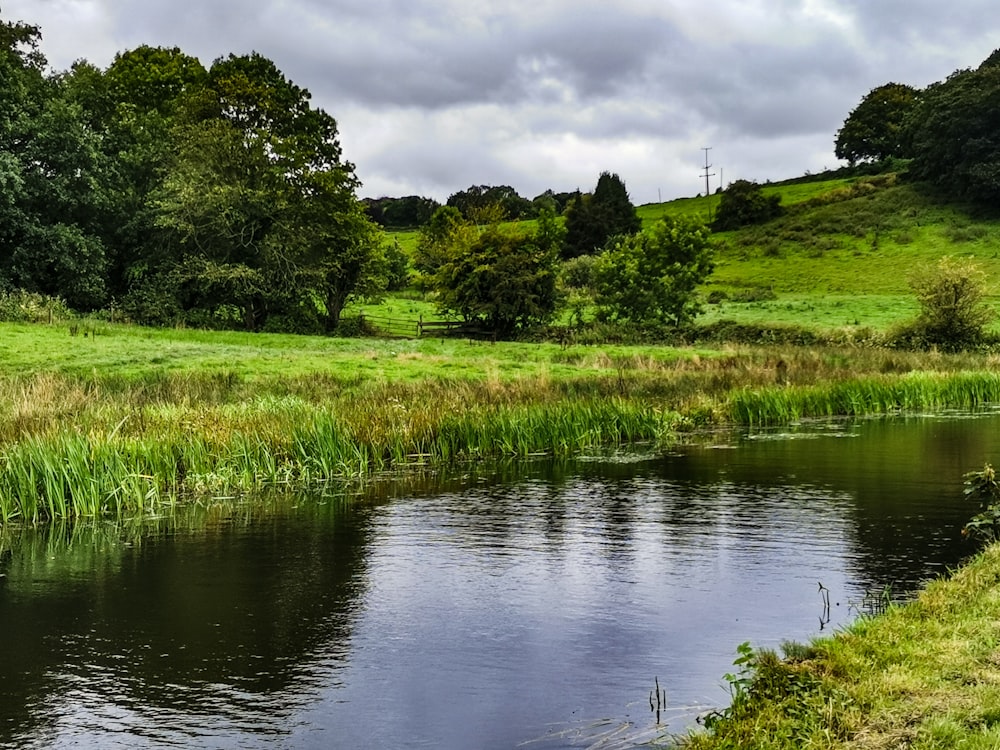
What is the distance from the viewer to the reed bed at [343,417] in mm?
17000

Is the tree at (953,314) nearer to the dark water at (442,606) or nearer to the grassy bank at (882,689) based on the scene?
the dark water at (442,606)

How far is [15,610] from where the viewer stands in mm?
11219

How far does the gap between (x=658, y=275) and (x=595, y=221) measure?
4369 cm

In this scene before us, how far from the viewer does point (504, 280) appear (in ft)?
174

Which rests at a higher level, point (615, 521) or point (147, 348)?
point (147, 348)

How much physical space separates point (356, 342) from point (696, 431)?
21297 millimetres

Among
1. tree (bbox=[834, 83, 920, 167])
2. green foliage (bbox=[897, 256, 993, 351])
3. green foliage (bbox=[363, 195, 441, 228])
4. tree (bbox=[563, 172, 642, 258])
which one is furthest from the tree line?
green foliage (bbox=[363, 195, 441, 228])

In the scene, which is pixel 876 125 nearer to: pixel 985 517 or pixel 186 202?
pixel 186 202

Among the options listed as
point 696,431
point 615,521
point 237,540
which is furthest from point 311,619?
point 696,431

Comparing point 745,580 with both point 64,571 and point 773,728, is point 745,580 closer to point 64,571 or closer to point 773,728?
point 773,728

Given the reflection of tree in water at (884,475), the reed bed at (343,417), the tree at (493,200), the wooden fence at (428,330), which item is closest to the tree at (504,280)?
the wooden fence at (428,330)

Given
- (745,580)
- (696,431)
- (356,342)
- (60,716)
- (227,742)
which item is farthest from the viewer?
(356,342)

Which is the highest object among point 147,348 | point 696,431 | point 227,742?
point 147,348

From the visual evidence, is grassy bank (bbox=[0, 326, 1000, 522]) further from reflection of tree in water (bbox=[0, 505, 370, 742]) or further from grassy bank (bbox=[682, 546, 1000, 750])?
grassy bank (bbox=[682, 546, 1000, 750])
